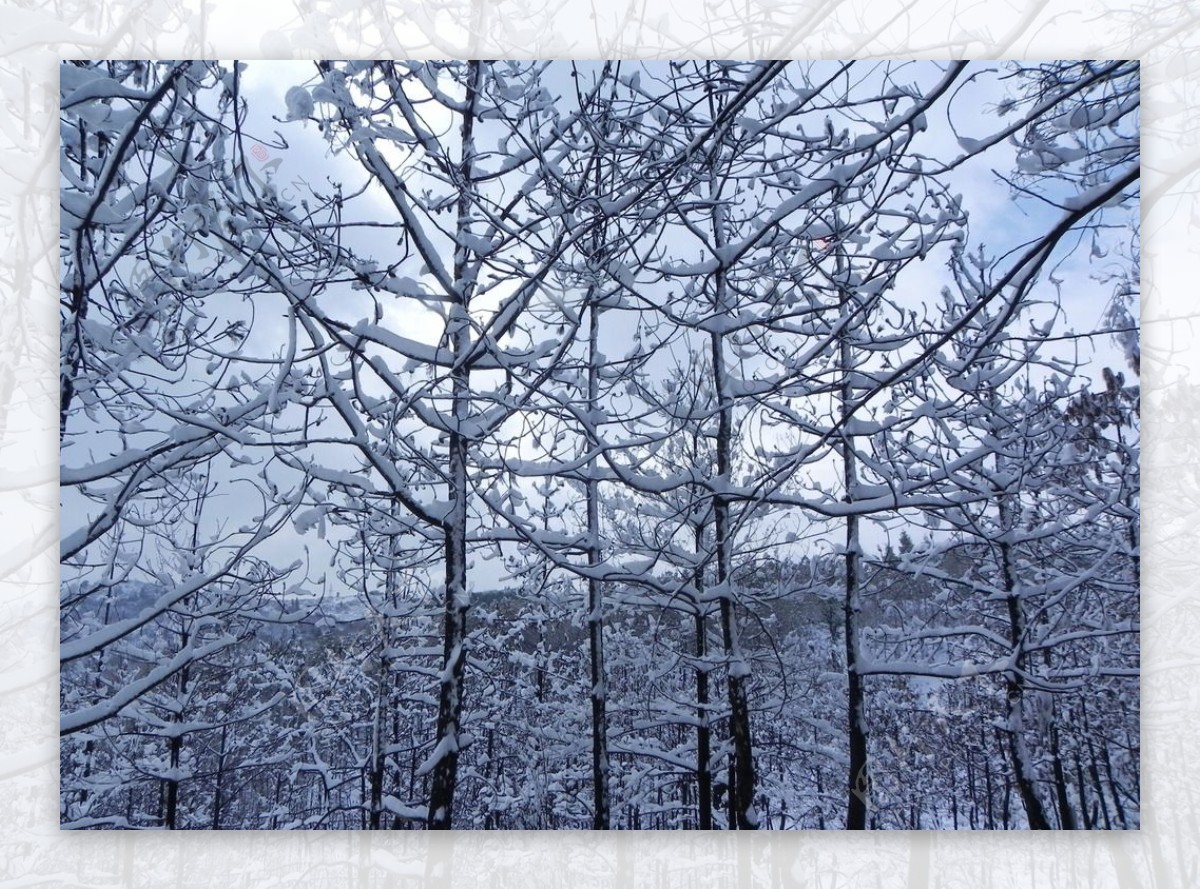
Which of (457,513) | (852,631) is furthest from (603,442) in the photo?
(852,631)

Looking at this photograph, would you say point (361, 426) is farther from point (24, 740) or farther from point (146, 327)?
point (24, 740)

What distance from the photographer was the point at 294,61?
265 centimetres

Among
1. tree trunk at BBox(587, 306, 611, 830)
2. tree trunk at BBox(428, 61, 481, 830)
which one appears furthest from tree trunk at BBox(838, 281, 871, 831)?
tree trunk at BBox(428, 61, 481, 830)

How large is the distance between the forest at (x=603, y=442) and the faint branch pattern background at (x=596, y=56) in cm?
7

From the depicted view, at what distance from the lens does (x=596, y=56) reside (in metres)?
2.69

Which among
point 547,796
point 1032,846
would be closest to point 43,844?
point 547,796

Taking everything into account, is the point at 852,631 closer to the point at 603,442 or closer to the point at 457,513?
the point at 603,442

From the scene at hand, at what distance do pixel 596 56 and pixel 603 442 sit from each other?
3.73 feet

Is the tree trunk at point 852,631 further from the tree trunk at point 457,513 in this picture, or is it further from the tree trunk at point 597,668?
the tree trunk at point 457,513

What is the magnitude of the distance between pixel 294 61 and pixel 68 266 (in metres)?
0.88

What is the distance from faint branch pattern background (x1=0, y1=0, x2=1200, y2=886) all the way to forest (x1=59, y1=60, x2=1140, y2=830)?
72 mm

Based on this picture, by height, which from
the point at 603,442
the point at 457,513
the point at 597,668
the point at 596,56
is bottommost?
the point at 597,668

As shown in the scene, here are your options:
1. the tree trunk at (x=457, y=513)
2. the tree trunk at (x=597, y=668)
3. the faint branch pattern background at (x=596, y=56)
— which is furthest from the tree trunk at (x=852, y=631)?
the tree trunk at (x=457, y=513)

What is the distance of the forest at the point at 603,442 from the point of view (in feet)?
8.43
